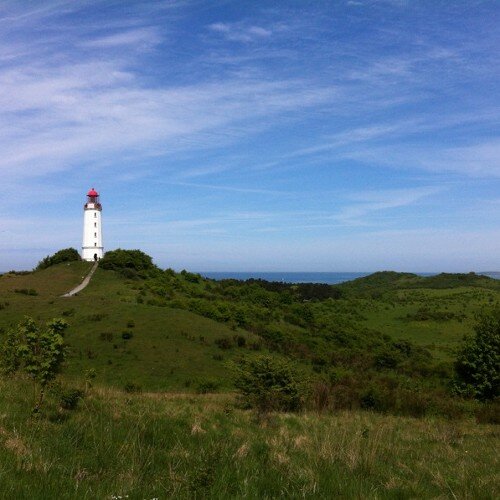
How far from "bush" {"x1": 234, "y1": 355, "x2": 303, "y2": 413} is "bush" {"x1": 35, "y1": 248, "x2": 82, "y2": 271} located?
188 feet

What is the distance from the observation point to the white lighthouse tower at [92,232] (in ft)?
242

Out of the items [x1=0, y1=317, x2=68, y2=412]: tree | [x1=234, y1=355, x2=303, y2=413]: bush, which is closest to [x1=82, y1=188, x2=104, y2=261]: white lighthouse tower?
[x1=234, y1=355, x2=303, y2=413]: bush

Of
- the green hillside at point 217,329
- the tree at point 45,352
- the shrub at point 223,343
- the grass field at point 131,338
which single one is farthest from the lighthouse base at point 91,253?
the tree at point 45,352

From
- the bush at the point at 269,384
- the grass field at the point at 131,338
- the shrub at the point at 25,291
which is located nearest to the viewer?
the bush at the point at 269,384

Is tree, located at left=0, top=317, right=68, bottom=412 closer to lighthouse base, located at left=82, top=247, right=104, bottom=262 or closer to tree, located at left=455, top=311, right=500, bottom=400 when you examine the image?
tree, located at left=455, top=311, right=500, bottom=400

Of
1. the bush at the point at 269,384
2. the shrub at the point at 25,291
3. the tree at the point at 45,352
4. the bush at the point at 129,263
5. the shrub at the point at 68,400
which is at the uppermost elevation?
the bush at the point at 129,263

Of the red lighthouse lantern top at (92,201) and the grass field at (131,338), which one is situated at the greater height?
the red lighthouse lantern top at (92,201)

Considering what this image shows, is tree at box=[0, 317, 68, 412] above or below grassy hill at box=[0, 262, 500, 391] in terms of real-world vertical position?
above

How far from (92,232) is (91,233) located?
8.4 inches

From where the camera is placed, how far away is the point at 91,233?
7412 centimetres

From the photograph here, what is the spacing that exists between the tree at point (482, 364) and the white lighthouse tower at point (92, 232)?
54674 mm

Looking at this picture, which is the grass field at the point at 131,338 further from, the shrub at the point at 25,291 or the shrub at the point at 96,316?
the shrub at the point at 25,291

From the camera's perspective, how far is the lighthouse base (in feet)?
241

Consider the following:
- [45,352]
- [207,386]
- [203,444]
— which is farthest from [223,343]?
[203,444]
